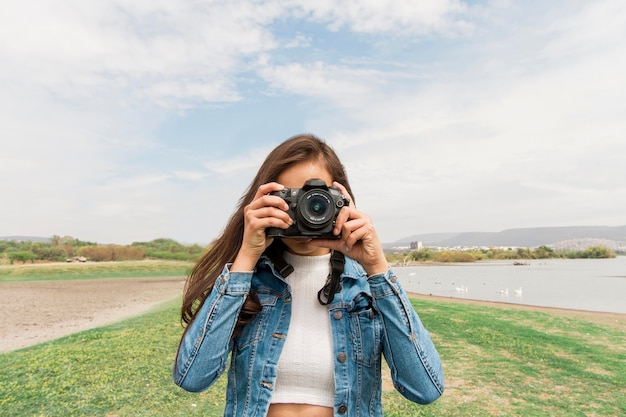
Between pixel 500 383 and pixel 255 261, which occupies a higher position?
pixel 255 261

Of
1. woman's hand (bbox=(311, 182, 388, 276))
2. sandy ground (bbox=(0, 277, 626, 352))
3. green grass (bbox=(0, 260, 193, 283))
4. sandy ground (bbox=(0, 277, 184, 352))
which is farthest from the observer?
green grass (bbox=(0, 260, 193, 283))

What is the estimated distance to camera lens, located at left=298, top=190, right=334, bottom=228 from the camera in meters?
1.68

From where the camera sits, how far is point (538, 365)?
24.4 ft

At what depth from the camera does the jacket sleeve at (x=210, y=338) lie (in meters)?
1.55

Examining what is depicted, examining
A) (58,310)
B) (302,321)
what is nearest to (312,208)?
(302,321)

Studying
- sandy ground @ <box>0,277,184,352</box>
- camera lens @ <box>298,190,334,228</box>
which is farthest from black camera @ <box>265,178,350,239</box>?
sandy ground @ <box>0,277,184,352</box>

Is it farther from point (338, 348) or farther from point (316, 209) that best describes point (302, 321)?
point (316, 209)

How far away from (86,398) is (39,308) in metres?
13.0

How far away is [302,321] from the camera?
1.69 meters

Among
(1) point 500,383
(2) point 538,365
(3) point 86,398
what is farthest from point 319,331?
(2) point 538,365

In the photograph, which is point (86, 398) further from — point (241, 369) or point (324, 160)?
point (324, 160)

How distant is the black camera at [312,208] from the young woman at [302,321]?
19 mm

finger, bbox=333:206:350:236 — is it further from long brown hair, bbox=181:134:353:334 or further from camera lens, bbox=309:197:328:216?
long brown hair, bbox=181:134:353:334

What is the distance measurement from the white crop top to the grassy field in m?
3.98
